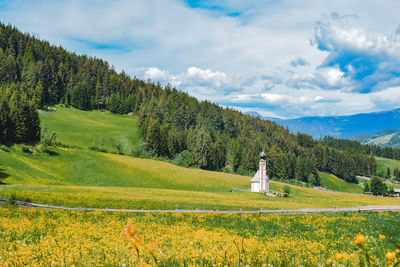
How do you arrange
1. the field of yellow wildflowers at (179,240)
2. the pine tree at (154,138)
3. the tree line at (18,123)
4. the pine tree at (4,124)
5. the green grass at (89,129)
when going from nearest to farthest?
the field of yellow wildflowers at (179,240)
the pine tree at (4,124)
the tree line at (18,123)
the pine tree at (154,138)
the green grass at (89,129)

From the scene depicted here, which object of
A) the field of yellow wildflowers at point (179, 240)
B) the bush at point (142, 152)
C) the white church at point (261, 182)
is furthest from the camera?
the bush at point (142, 152)

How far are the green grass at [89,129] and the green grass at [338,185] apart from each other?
114m

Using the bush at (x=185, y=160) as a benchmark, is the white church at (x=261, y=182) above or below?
below

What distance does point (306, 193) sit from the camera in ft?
284

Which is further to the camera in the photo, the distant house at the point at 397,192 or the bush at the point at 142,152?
the distant house at the point at 397,192

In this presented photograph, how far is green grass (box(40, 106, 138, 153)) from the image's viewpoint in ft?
413

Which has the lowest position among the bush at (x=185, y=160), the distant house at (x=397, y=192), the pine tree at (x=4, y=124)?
the distant house at (x=397, y=192)

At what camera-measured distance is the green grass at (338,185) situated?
174250 millimetres

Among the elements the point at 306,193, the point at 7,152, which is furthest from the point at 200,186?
the point at 7,152

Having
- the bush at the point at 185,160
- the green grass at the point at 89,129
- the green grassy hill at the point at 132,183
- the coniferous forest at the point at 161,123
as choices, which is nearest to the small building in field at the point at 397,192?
the coniferous forest at the point at 161,123

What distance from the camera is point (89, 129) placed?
14112 cm

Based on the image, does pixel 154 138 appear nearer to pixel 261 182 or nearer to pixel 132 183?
pixel 132 183

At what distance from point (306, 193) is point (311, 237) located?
7350 cm

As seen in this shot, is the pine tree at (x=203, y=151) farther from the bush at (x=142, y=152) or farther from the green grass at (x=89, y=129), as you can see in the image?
the green grass at (x=89, y=129)
